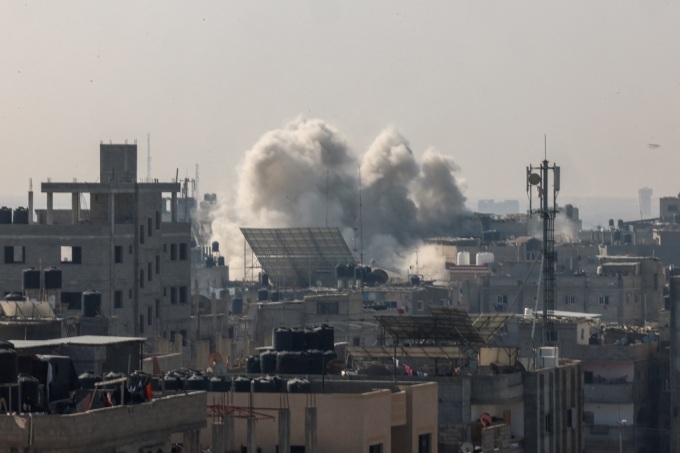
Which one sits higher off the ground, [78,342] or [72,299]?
[72,299]

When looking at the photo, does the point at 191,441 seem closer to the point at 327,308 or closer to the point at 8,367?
the point at 8,367

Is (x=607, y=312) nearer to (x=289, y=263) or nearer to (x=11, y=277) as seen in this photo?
(x=289, y=263)

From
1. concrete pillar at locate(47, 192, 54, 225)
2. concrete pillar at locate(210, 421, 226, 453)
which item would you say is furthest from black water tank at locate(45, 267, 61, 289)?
concrete pillar at locate(210, 421, 226, 453)

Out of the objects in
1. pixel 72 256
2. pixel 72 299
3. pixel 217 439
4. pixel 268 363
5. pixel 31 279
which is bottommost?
pixel 217 439

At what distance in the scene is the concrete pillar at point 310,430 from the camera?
150 feet

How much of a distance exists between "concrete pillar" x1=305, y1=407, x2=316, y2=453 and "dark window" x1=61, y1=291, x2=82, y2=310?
3776 centimetres

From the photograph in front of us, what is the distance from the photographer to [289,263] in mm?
148375

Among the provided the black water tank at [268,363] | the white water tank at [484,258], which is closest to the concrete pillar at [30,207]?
the black water tank at [268,363]

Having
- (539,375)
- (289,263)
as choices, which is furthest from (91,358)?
(289,263)

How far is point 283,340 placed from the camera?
57.3 metres

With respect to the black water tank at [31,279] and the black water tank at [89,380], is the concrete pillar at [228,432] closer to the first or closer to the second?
the black water tank at [89,380]

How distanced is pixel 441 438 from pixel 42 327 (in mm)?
9613

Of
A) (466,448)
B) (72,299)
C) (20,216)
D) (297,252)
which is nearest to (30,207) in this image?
(20,216)

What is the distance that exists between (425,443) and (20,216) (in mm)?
42205
